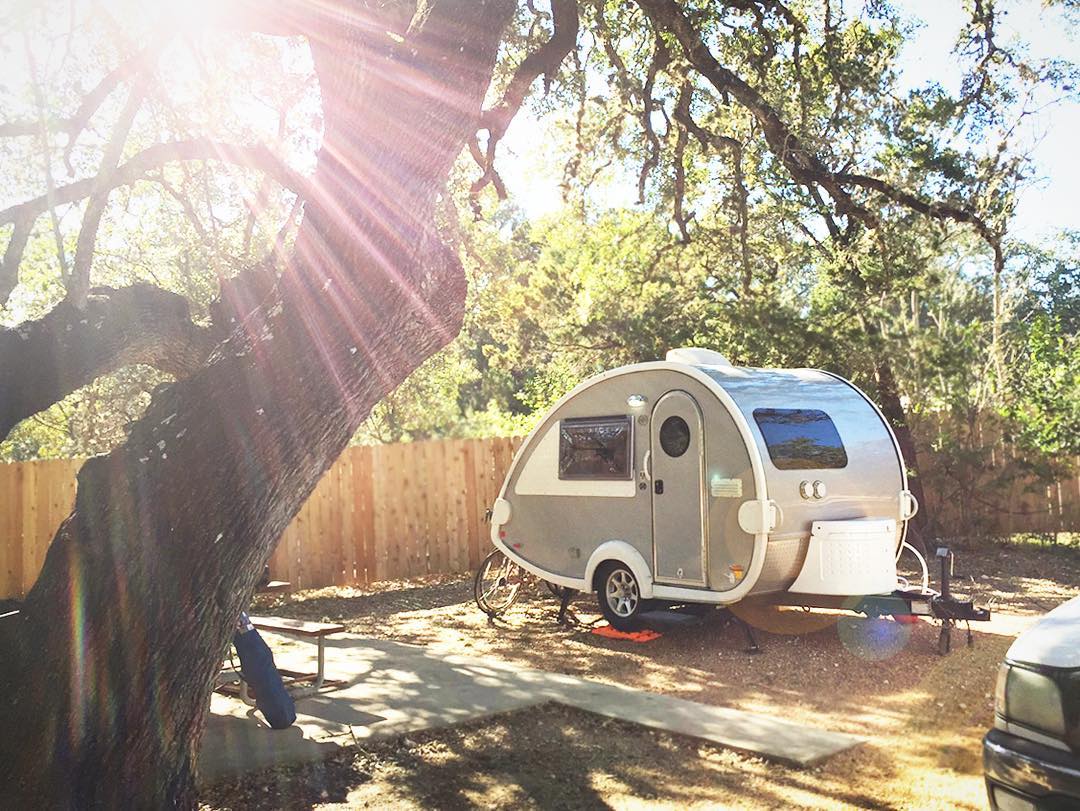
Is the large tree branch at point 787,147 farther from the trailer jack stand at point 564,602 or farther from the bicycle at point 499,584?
the bicycle at point 499,584

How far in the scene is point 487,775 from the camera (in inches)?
215

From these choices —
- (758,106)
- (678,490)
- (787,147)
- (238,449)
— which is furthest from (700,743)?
(787,147)

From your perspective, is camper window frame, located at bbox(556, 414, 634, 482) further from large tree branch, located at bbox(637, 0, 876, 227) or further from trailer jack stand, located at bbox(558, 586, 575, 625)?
large tree branch, located at bbox(637, 0, 876, 227)

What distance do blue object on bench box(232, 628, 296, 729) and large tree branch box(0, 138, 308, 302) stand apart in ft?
10.2

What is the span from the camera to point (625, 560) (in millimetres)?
9281

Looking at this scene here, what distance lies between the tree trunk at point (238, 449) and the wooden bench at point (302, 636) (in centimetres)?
276

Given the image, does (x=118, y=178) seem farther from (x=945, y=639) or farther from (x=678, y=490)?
(x=945, y=639)

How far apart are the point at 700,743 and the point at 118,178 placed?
20.6 ft

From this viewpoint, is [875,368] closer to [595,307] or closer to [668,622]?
[595,307]

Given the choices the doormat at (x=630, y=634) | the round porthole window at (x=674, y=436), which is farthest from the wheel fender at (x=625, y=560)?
the round porthole window at (x=674, y=436)

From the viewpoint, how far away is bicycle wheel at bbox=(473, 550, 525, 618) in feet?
35.5

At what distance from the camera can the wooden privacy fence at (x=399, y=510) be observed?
12.3 m

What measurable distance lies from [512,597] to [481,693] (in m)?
3.71

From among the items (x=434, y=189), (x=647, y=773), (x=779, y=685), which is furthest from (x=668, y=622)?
(x=434, y=189)
